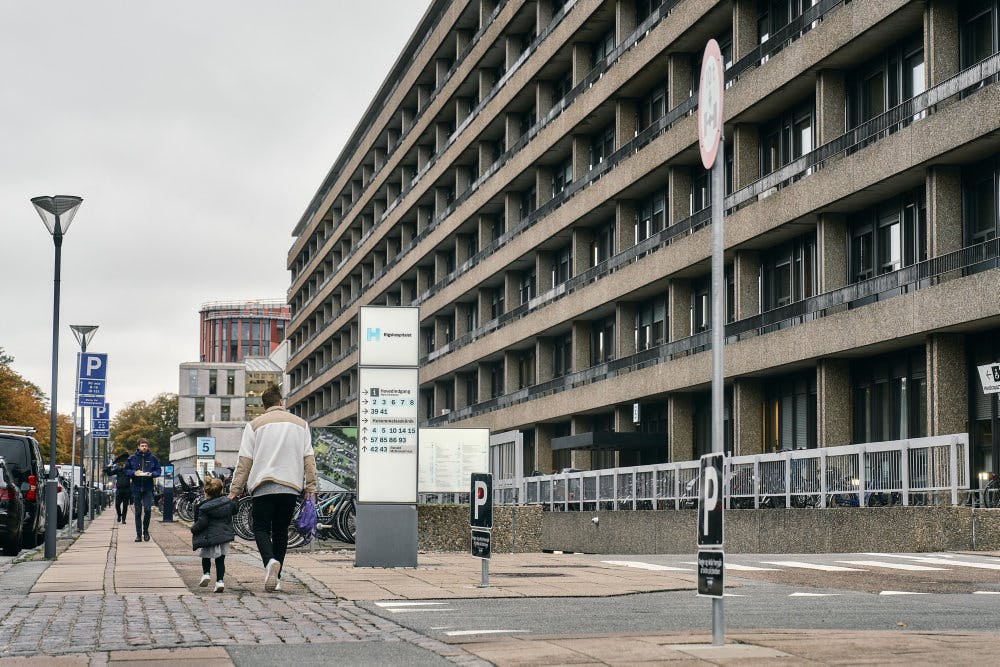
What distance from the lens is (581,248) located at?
49500 millimetres

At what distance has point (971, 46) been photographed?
2841 centimetres

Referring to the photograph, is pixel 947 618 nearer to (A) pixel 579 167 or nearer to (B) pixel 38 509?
(B) pixel 38 509

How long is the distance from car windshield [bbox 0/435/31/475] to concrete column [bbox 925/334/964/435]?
56.3 ft

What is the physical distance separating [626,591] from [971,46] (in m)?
19.7

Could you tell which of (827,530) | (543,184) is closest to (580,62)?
(543,184)

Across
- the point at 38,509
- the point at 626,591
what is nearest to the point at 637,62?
the point at 38,509

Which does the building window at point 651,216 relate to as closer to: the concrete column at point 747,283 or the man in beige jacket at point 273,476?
the concrete column at point 747,283

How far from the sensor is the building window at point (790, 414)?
34.9m

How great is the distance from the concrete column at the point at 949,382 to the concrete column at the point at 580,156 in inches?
892

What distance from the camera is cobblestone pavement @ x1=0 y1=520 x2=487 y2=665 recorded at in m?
8.48

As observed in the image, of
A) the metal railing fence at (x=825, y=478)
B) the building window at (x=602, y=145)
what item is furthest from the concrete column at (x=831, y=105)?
the building window at (x=602, y=145)

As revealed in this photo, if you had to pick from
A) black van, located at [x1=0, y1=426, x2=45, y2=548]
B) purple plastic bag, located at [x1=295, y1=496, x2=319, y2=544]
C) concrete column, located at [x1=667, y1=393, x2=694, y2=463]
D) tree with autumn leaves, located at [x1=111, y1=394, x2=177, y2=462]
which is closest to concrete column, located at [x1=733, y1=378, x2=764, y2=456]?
concrete column, located at [x1=667, y1=393, x2=694, y2=463]

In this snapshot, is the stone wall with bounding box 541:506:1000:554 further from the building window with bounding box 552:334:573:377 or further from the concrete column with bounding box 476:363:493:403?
the concrete column with bounding box 476:363:493:403

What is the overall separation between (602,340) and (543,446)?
6.40 metres
